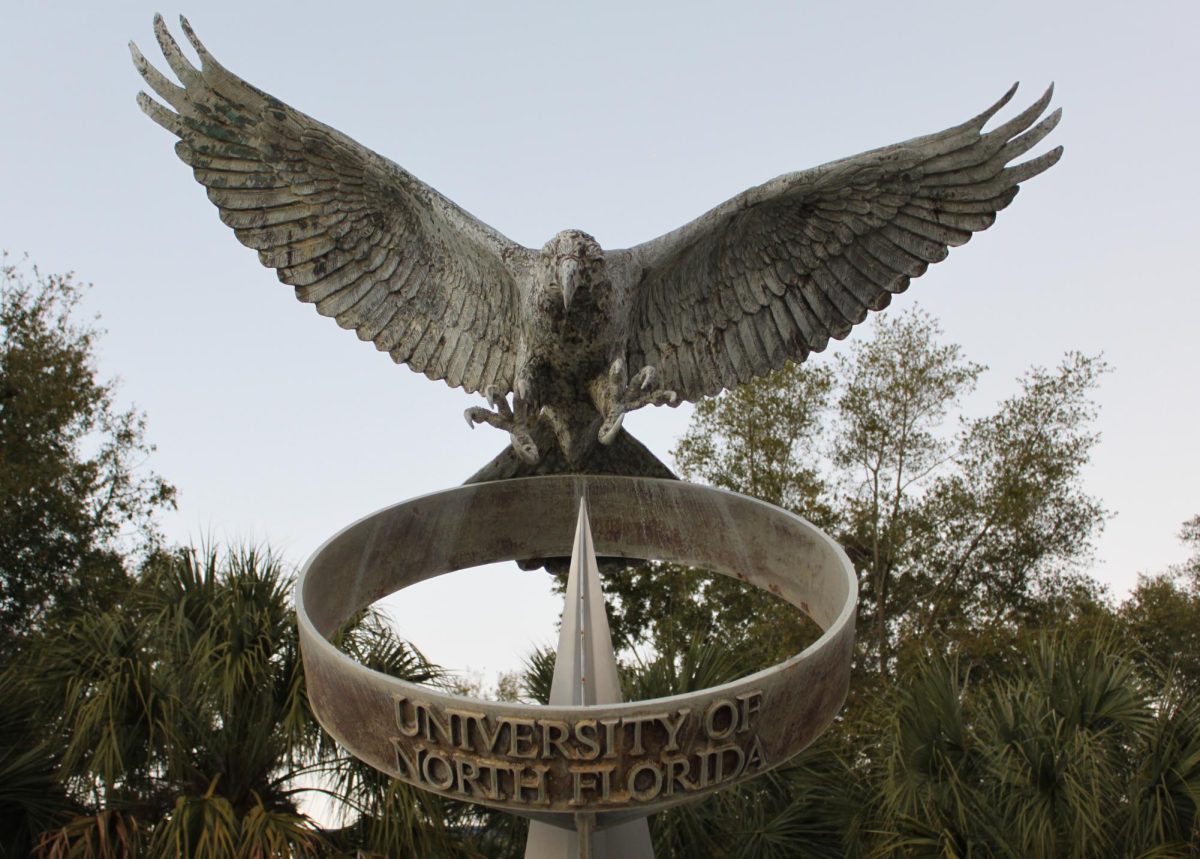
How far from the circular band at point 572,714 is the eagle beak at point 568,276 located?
69.0 inches

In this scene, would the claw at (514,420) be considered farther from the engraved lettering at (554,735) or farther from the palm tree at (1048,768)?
the palm tree at (1048,768)

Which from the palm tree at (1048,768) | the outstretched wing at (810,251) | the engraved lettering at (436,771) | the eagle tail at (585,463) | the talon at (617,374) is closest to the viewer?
the engraved lettering at (436,771)

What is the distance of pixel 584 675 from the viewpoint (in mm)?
9352

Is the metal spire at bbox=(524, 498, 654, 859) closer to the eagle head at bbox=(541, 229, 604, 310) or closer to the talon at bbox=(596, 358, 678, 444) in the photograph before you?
the talon at bbox=(596, 358, 678, 444)

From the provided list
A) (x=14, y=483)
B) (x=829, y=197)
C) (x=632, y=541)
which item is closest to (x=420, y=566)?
(x=632, y=541)

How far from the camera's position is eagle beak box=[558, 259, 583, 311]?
9.59m

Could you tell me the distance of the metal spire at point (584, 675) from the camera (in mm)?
9336

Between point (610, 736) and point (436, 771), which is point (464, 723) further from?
point (610, 736)

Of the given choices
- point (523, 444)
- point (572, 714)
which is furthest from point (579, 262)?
point (572, 714)

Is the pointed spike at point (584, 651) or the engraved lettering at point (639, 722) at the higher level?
the pointed spike at point (584, 651)

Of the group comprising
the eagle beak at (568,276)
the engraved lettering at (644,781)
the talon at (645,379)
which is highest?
the eagle beak at (568,276)

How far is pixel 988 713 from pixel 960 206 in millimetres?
3821

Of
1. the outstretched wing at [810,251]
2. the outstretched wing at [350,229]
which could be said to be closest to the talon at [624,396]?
the outstretched wing at [810,251]

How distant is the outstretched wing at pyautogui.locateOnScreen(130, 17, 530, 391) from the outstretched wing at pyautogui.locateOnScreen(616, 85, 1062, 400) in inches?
42.4
